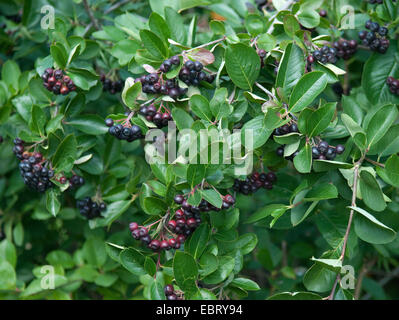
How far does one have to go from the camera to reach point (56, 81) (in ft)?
5.45

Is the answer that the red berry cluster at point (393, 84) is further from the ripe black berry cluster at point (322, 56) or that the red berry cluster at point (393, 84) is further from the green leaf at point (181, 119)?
the green leaf at point (181, 119)

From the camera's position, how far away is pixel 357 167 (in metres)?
1.47

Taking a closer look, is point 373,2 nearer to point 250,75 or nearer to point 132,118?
point 250,75

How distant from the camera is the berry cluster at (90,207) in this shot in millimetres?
1853

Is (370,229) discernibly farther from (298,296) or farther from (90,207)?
(90,207)

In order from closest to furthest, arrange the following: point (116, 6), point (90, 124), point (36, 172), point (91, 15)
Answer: point (36, 172) → point (90, 124) → point (91, 15) → point (116, 6)

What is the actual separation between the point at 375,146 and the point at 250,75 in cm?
45

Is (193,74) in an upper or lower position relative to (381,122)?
upper

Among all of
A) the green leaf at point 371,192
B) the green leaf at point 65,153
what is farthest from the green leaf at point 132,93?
the green leaf at point 371,192

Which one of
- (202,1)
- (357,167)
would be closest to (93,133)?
(202,1)

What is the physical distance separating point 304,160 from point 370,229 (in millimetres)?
269

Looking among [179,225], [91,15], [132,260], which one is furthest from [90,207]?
[91,15]

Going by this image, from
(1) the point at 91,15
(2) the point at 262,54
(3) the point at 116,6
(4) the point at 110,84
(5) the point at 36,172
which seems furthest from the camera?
(3) the point at 116,6

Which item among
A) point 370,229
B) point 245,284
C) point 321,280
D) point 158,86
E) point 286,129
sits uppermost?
point 158,86
